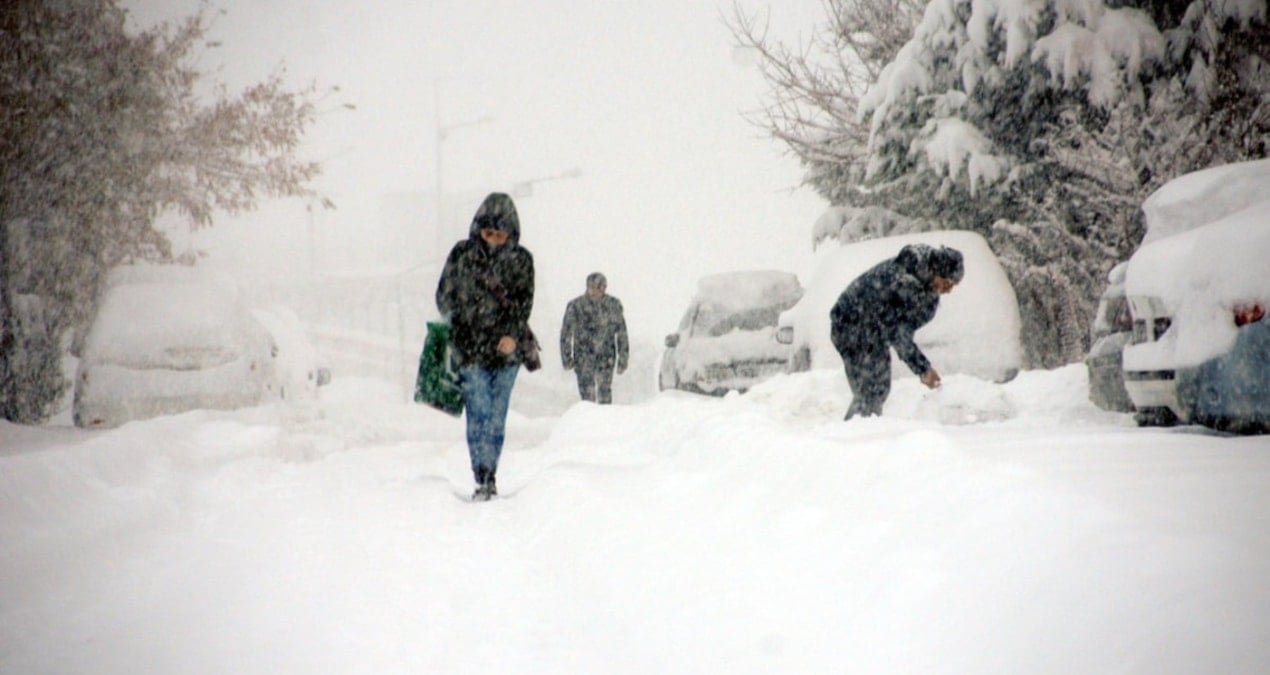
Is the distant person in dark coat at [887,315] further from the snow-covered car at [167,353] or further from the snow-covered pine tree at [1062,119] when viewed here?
the snow-covered car at [167,353]

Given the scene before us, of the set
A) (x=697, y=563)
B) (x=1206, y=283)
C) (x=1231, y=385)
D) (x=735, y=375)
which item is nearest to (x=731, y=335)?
(x=735, y=375)

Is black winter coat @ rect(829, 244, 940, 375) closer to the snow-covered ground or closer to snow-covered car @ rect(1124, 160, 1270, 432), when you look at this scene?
the snow-covered ground

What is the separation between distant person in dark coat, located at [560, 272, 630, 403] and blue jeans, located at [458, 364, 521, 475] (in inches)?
178

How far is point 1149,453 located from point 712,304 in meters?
9.11

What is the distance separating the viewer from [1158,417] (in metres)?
4.64

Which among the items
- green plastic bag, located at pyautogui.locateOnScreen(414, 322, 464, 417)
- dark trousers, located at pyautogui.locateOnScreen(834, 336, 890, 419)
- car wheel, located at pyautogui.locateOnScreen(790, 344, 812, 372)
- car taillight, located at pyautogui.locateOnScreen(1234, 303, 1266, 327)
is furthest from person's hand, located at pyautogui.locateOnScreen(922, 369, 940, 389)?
green plastic bag, located at pyautogui.locateOnScreen(414, 322, 464, 417)

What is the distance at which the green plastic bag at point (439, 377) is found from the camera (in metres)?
5.72

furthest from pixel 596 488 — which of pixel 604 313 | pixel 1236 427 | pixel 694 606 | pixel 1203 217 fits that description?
pixel 604 313

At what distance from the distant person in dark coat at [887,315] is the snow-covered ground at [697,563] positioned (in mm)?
770

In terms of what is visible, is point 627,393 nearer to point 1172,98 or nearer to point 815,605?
point 1172,98

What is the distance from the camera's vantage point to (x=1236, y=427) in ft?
13.1

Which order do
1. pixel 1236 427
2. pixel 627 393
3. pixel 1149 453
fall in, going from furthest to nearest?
1. pixel 627 393
2. pixel 1236 427
3. pixel 1149 453

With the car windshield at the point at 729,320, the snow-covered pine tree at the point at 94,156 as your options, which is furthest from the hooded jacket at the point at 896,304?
the snow-covered pine tree at the point at 94,156

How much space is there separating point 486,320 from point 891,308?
284 cm
